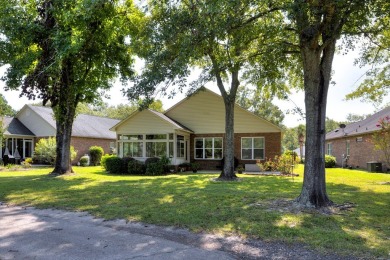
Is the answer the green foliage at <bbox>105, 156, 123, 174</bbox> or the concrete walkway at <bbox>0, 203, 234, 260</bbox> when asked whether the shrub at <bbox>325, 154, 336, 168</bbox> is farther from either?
the concrete walkway at <bbox>0, 203, 234, 260</bbox>

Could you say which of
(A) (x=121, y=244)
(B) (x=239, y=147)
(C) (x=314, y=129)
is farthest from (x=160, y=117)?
(A) (x=121, y=244)

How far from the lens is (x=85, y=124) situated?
3578cm

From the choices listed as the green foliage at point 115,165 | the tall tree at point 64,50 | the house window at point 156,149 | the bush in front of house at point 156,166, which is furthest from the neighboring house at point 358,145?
the tall tree at point 64,50

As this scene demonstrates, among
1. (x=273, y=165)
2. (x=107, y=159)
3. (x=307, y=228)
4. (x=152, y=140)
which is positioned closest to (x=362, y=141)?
(x=273, y=165)

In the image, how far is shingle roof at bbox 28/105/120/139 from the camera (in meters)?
32.8

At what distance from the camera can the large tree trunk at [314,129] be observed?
9.07 meters

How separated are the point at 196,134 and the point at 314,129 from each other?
60.2 ft

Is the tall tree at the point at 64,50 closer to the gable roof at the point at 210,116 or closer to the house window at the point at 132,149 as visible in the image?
the house window at the point at 132,149

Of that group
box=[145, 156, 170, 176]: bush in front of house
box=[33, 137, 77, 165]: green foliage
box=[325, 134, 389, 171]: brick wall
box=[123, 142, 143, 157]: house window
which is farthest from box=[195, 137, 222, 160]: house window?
box=[325, 134, 389, 171]: brick wall

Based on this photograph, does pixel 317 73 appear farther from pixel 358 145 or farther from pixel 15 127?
pixel 15 127

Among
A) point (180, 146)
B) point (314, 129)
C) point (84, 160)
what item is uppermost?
point (314, 129)

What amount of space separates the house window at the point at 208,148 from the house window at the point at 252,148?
1908 mm

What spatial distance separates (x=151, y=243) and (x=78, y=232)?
1751 millimetres

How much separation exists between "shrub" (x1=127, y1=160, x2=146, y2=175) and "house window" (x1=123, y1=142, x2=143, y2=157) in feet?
8.82
